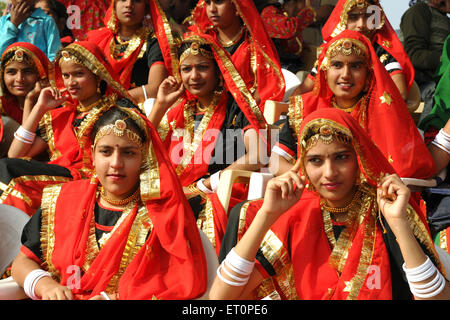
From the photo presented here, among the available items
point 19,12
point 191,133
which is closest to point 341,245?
point 191,133

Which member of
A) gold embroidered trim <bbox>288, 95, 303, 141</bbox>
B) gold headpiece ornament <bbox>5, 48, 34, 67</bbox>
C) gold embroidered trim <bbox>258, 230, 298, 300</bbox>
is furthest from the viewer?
gold headpiece ornament <bbox>5, 48, 34, 67</bbox>

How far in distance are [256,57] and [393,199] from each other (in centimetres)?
265

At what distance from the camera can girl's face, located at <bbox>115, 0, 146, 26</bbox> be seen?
5.07 meters

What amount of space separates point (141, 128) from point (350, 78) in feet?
4.50

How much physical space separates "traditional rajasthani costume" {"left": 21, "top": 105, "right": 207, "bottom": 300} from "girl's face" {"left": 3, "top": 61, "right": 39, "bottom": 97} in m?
1.90

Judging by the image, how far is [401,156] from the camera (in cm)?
358

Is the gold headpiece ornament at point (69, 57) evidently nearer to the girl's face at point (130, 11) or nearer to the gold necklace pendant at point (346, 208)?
the girl's face at point (130, 11)

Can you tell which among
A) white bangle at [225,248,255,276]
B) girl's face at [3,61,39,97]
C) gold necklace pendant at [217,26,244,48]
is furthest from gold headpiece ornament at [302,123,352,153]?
girl's face at [3,61,39,97]

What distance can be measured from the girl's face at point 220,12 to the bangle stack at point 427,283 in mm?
3080

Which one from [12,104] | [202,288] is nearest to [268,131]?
[202,288]

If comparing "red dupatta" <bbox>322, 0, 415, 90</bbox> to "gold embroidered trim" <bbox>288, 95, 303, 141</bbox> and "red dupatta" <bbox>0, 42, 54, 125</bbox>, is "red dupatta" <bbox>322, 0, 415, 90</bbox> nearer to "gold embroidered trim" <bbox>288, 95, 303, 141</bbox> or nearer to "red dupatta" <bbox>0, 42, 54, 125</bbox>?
"gold embroidered trim" <bbox>288, 95, 303, 141</bbox>

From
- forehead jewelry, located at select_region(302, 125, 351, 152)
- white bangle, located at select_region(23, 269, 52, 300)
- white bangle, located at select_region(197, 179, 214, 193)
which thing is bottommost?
white bangle, located at select_region(23, 269, 52, 300)

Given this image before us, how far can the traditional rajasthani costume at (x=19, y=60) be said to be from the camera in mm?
4594

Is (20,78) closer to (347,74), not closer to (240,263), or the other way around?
(347,74)
